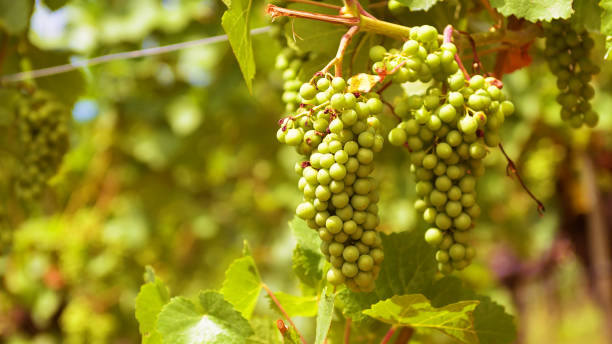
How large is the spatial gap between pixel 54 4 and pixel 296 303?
2.45 ft

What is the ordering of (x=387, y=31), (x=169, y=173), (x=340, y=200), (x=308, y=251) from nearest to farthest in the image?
1. (x=340, y=200)
2. (x=387, y=31)
3. (x=308, y=251)
4. (x=169, y=173)

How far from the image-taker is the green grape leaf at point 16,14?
48.8 inches

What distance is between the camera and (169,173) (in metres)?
3.71

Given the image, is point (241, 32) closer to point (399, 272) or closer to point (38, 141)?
point (399, 272)

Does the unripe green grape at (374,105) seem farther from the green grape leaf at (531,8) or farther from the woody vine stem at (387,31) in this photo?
the green grape leaf at (531,8)

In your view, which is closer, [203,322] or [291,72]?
[203,322]

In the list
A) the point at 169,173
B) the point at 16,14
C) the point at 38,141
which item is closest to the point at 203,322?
the point at 38,141

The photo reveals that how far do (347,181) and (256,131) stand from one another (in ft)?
9.73

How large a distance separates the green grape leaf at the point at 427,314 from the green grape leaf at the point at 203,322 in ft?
0.56

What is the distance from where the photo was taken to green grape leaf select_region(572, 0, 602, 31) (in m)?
0.80

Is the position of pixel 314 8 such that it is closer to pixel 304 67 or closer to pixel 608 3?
pixel 304 67

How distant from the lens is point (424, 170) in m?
0.72

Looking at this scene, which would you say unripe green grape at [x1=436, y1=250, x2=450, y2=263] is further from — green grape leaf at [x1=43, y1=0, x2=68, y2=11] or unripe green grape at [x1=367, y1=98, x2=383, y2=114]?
green grape leaf at [x1=43, y1=0, x2=68, y2=11]

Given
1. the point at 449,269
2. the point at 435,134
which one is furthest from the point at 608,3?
the point at 449,269
